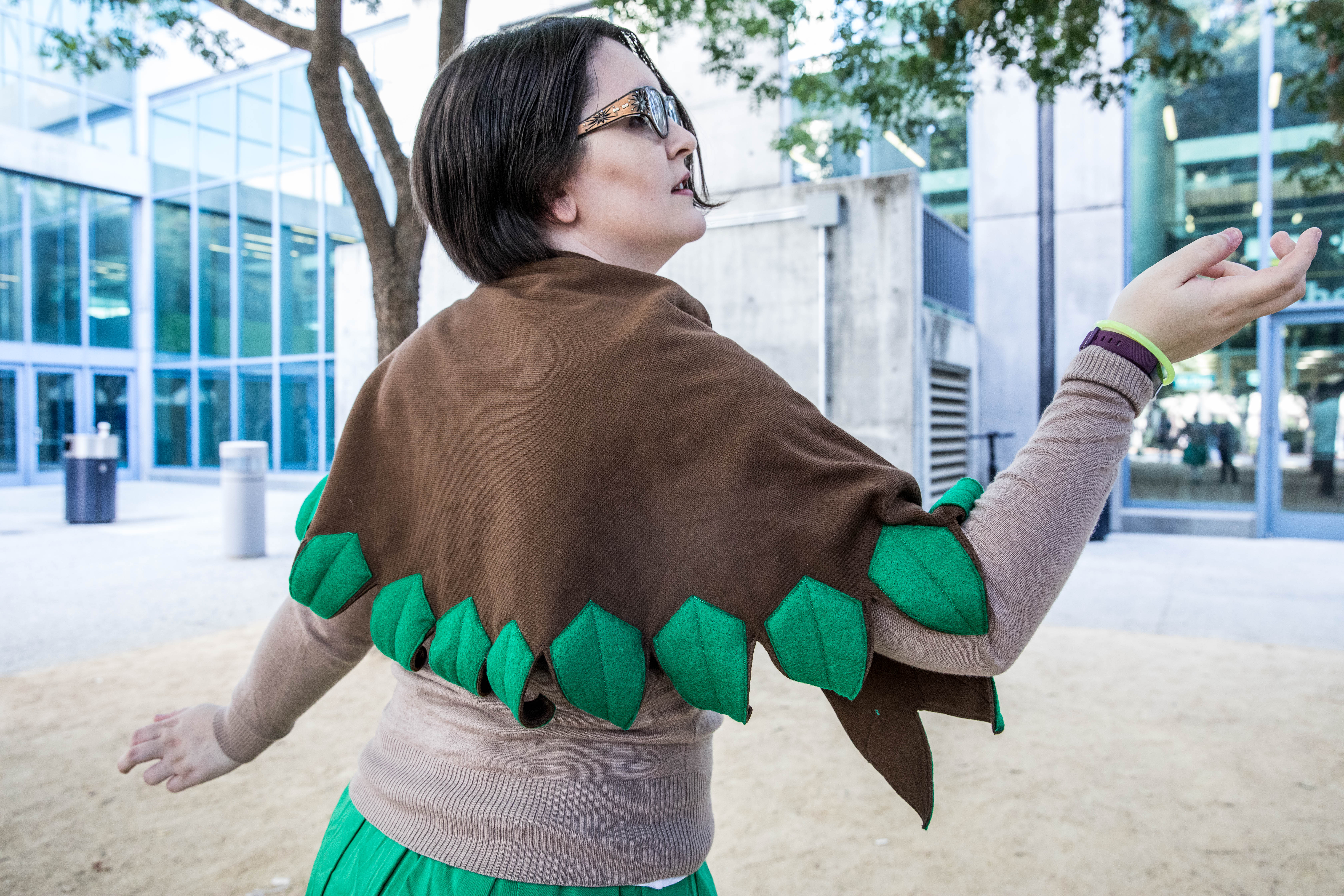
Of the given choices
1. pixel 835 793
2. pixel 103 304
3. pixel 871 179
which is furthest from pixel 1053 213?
pixel 103 304

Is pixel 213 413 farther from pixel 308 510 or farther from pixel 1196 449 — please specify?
pixel 308 510

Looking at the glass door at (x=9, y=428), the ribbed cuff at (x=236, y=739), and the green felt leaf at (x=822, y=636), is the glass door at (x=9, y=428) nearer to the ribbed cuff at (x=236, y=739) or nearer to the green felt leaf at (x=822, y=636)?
the ribbed cuff at (x=236, y=739)

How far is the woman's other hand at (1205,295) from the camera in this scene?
83 cm

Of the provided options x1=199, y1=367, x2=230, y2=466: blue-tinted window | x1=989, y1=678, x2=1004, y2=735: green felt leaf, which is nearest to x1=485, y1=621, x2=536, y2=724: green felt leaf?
x1=989, y1=678, x2=1004, y2=735: green felt leaf

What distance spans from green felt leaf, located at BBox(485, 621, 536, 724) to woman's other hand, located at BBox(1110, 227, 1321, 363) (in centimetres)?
61

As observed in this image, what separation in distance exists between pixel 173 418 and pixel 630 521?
22571 millimetres

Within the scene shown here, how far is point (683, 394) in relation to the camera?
2.85ft

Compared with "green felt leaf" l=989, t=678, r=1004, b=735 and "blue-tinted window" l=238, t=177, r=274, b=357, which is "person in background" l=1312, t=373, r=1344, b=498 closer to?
"green felt leaf" l=989, t=678, r=1004, b=735

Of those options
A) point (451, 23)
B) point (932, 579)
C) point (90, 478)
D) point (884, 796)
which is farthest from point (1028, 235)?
point (90, 478)

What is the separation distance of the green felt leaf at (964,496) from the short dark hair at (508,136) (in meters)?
0.52

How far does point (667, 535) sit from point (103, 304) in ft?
74.8

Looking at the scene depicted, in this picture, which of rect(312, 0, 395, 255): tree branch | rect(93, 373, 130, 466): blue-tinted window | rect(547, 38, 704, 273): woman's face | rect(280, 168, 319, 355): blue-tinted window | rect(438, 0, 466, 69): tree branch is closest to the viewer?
rect(547, 38, 704, 273): woman's face

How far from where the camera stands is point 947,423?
35.8ft

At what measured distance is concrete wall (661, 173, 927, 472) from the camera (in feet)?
32.0
